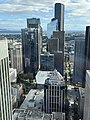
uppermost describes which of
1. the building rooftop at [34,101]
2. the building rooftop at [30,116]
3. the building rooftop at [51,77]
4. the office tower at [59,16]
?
the office tower at [59,16]

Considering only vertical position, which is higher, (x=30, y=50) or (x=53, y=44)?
(x=53, y=44)

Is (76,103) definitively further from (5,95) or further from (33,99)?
(5,95)

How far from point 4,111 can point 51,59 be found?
40.5ft

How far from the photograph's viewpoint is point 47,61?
16047 mm

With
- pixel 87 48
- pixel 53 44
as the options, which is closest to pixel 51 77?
pixel 87 48

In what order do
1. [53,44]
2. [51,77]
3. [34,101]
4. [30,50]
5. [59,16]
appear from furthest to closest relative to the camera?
[59,16] < [53,44] < [30,50] < [34,101] < [51,77]

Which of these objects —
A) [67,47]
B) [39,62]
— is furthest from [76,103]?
[67,47]

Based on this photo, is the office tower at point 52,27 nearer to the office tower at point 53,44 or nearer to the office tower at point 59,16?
the office tower at point 59,16

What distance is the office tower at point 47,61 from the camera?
15.9 meters

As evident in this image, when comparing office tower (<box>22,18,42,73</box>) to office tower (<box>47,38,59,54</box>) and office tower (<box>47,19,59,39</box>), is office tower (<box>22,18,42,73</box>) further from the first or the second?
office tower (<box>47,19,59,39</box>)

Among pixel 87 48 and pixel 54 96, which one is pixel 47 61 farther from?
pixel 54 96

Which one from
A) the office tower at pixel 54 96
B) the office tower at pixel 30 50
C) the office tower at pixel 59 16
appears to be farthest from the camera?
the office tower at pixel 59 16

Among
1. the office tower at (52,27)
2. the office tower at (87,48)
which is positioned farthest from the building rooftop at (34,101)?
the office tower at (52,27)

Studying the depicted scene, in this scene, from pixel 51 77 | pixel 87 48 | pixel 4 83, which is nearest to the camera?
pixel 4 83
